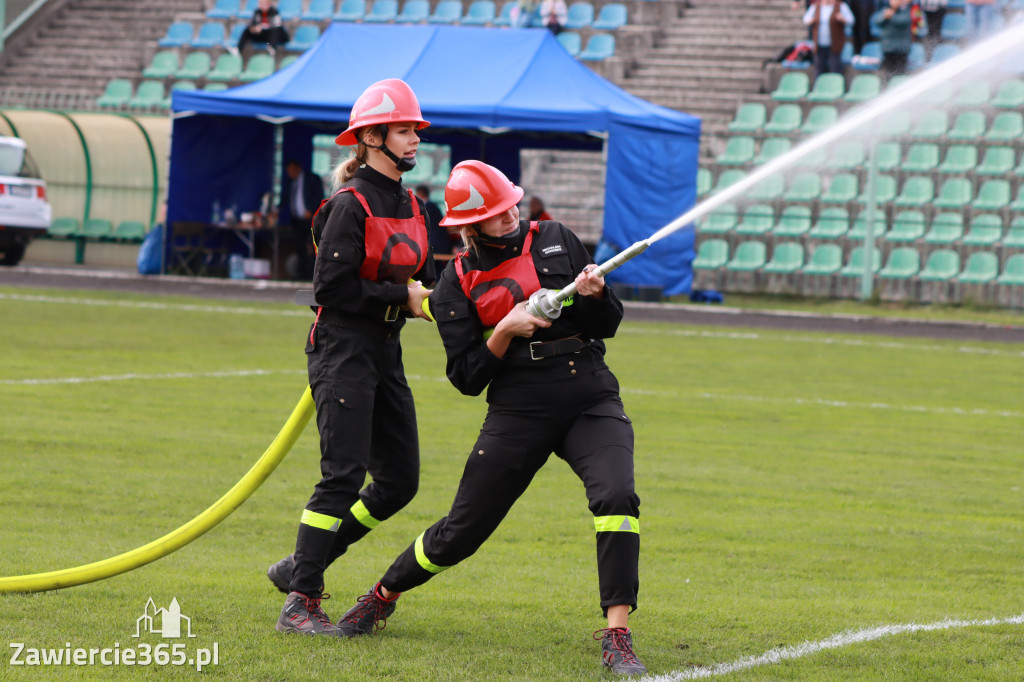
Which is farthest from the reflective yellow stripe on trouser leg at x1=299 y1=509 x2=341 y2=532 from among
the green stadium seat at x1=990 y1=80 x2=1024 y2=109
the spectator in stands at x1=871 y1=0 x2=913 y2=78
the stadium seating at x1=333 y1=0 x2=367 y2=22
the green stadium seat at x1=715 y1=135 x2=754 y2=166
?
the stadium seating at x1=333 y1=0 x2=367 y2=22

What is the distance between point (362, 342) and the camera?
5652 millimetres

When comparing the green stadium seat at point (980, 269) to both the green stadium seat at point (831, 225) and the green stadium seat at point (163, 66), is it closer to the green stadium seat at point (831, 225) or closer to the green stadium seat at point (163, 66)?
the green stadium seat at point (831, 225)

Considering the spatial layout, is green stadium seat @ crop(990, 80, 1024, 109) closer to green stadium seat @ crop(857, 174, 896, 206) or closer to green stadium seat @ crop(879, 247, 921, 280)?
green stadium seat @ crop(857, 174, 896, 206)

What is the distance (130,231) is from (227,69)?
490 cm

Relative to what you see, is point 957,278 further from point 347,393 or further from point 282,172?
point 347,393

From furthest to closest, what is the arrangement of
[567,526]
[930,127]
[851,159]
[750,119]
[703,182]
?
[750,119] < [703,182] < [930,127] < [851,159] < [567,526]

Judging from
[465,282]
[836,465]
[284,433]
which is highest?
[465,282]

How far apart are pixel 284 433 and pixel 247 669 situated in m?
1.20

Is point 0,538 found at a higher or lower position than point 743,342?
higher

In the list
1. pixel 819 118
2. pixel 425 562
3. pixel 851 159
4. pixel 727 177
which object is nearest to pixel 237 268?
pixel 727 177

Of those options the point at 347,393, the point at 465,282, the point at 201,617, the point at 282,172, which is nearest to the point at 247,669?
the point at 201,617

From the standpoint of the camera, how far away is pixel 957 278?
2509cm

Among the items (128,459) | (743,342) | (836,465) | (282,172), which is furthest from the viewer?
(282,172)

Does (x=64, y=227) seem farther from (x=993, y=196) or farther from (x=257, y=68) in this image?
(x=993, y=196)
